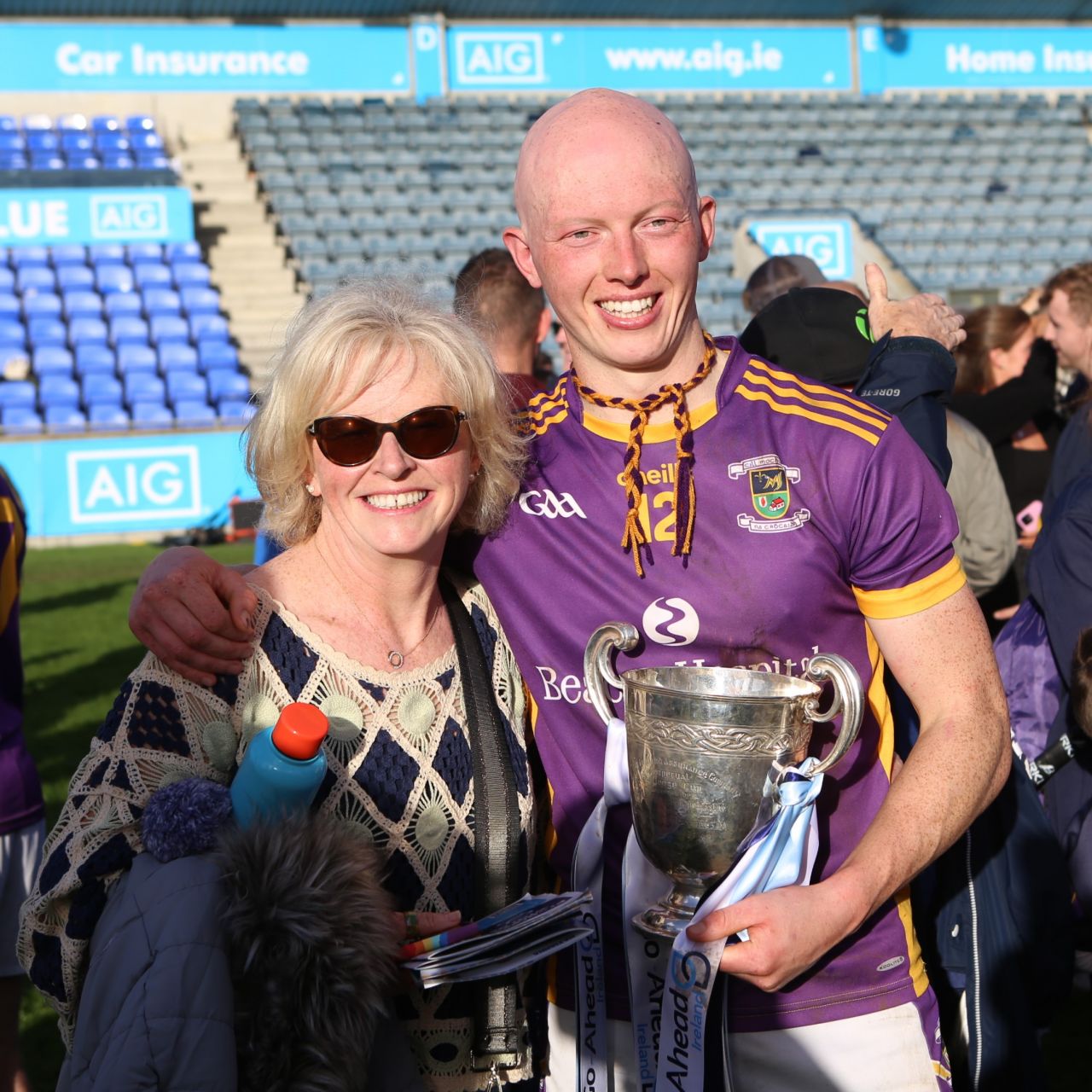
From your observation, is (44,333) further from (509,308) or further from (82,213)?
(509,308)

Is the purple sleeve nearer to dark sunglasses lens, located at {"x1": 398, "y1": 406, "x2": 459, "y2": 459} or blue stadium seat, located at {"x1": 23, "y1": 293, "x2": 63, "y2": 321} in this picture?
dark sunglasses lens, located at {"x1": 398, "y1": 406, "x2": 459, "y2": 459}

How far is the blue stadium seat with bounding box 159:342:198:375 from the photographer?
1631 centimetres

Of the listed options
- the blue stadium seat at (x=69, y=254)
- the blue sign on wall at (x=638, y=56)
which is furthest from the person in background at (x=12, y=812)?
the blue sign on wall at (x=638, y=56)

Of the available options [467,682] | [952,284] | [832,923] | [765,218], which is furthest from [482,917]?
[952,284]

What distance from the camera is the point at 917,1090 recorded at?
192 centimetres

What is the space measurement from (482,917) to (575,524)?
614 mm

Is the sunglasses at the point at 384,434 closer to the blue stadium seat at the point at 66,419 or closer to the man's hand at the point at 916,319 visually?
the man's hand at the point at 916,319

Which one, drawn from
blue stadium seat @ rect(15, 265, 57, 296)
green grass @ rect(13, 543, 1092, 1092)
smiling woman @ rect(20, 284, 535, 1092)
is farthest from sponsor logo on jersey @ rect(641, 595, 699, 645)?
blue stadium seat @ rect(15, 265, 57, 296)

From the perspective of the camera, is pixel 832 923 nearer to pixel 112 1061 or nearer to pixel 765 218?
pixel 112 1061

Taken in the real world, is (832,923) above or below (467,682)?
→ below

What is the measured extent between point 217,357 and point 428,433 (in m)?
15.3

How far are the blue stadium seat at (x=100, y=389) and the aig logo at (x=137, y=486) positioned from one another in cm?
171

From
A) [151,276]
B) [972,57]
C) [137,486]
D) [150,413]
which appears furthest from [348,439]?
[972,57]

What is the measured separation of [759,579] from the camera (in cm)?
190
